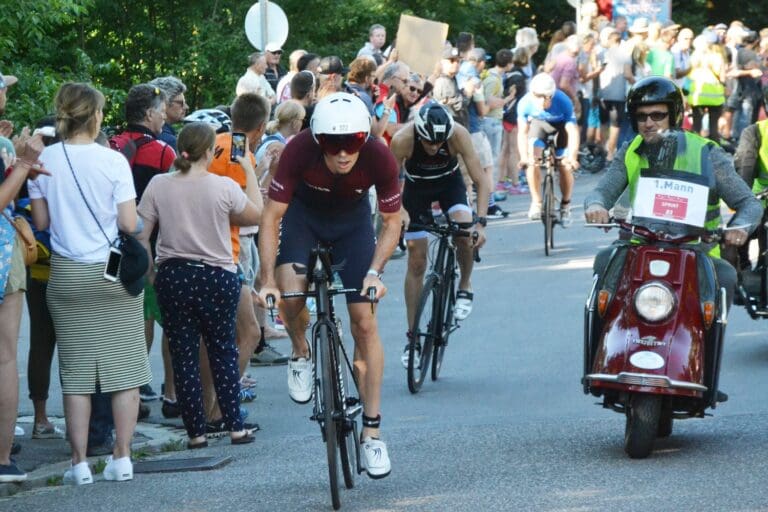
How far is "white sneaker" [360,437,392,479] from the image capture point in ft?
26.0

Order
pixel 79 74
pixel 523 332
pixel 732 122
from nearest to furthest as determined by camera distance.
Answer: pixel 523 332, pixel 79 74, pixel 732 122

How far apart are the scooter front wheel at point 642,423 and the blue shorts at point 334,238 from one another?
1.50 metres

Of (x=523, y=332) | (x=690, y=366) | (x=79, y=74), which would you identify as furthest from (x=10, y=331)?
(x=79, y=74)

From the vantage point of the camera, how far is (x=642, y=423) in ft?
26.9

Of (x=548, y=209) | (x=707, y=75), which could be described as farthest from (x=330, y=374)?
(x=707, y=75)

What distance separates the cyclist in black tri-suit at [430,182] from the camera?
1160cm

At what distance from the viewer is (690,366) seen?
8.19 m

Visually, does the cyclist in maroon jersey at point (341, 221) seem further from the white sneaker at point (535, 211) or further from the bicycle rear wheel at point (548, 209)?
the white sneaker at point (535, 211)

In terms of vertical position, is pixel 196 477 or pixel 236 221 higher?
pixel 236 221

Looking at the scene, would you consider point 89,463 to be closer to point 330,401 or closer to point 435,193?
point 330,401

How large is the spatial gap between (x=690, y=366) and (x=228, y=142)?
3.53m

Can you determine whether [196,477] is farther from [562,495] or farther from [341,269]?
[562,495]

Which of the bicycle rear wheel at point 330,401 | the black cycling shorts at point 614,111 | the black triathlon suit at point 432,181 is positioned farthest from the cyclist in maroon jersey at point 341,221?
the black cycling shorts at point 614,111

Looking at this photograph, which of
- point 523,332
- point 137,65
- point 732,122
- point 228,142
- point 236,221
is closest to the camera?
point 236,221
